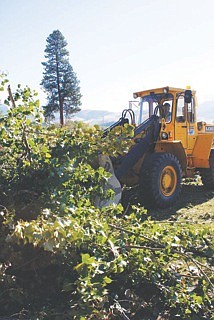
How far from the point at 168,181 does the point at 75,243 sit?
460cm

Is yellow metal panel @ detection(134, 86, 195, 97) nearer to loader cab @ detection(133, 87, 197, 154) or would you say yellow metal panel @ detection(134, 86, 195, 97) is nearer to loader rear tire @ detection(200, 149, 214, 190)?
loader cab @ detection(133, 87, 197, 154)

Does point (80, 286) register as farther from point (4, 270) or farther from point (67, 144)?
point (67, 144)

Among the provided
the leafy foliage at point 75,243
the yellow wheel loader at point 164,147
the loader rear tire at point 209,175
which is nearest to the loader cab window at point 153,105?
the yellow wheel loader at point 164,147

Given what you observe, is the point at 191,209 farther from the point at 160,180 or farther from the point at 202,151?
the point at 202,151

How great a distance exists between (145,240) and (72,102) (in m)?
29.1

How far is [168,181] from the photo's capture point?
7180 millimetres

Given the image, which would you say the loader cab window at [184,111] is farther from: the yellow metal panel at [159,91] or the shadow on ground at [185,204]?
the shadow on ground at [185,204]

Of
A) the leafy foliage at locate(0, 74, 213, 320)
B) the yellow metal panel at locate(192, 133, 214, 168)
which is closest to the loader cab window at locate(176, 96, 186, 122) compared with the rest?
the yellow metal panel at locate(192, 133, 214, 168)

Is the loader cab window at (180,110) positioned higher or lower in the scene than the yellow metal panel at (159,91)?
lower

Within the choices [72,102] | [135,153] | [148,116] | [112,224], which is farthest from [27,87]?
[72,102]

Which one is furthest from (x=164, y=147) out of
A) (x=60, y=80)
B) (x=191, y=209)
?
(x=60, y=80)

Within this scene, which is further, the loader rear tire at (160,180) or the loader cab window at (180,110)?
the loader cab window at (180,110)

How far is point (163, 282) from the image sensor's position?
3.14 m

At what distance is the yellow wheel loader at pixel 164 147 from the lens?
6805 millimetres
